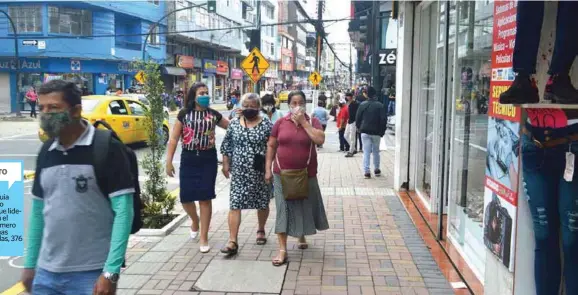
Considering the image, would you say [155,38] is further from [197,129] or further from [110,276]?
[110,276]

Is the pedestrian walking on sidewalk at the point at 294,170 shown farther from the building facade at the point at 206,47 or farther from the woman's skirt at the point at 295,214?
the building facade at the point at 206,47

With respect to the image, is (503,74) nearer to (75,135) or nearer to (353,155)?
(75,135)

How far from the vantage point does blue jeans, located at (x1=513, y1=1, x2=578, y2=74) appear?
116 inches

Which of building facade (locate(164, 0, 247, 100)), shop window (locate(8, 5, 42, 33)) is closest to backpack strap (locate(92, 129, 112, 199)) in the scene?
shop window (locate(8, 5, 42, 33))

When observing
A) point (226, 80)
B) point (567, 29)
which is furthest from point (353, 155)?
point (226, 80)

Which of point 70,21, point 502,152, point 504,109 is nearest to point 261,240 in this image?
point 502,152

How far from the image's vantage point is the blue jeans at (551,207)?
2959 mm

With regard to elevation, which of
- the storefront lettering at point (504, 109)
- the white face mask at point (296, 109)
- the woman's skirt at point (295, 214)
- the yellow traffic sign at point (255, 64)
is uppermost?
the yellow traffic sign at point (255, 64)

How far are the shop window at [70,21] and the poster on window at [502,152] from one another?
1315 inches

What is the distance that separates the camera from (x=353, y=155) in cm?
1486

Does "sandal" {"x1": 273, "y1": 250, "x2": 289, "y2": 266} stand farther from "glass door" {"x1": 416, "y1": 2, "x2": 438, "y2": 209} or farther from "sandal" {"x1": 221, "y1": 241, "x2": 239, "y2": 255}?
"glass door" {"x1": 416, "y1": 2, "x2": 438, "y2": 209}

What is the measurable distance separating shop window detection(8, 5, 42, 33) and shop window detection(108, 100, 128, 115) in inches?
791

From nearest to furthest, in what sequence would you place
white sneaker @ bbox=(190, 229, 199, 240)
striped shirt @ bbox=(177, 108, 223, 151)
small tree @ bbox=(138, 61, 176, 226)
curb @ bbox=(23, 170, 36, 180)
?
1. striped shirt @ bbox=(177, 108, 223, 151)
2. white sneaker @ bbox=(190, 229, 199, 240)
3. small tree @ bbox=(138, 61, 176, 226)
4. curb @ bbox=(23, 170, 36, 180)

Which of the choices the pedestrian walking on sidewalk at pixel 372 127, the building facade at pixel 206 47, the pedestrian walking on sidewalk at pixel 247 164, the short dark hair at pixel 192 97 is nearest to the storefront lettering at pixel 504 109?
the pedestrian walking on sidewalk at pixel 247 164
